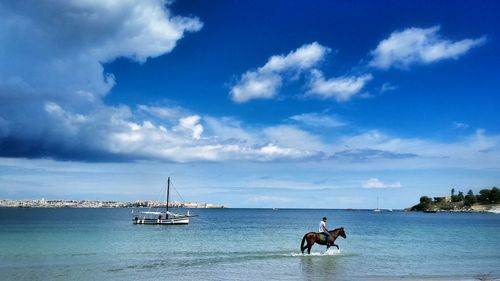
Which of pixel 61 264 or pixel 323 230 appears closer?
pixel 61 264

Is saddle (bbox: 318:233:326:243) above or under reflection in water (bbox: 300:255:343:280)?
above

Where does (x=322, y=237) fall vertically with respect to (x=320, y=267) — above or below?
above

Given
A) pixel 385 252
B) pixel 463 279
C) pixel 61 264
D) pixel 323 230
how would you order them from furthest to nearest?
pixel 385 252 → pixel 323 230 → pixel 61 264 → pixel 463 279

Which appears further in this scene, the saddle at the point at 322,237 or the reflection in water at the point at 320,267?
the saddle at the point at 322,237

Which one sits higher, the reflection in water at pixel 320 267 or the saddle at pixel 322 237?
the saddle at pixel 322 237

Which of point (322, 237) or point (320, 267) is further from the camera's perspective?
point (322, 237)

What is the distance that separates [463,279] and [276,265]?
1147cm

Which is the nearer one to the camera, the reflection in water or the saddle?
the reflection in water

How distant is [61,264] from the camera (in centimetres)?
3316

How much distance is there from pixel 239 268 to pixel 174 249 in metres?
16.0

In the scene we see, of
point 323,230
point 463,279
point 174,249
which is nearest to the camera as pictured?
point 463,279

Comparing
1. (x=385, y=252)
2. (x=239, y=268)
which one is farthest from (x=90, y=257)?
(x=385, y=252)

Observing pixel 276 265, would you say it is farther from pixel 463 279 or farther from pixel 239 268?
pixel 463 279

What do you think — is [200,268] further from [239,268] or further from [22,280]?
[22,280]
